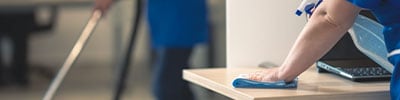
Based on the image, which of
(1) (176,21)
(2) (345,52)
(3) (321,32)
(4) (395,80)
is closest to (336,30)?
(3) (321,32)

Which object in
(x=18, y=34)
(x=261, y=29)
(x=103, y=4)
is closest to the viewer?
(x=261, y=29)

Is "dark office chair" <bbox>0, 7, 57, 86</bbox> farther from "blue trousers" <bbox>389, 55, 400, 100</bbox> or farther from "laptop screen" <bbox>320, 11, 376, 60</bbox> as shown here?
"blue trousers" <bbox>389, 55, 400, 100</bbox>

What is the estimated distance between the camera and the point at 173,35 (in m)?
2.48

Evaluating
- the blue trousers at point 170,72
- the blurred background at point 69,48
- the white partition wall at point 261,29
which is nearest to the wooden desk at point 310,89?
the white partition wall at point 261,29

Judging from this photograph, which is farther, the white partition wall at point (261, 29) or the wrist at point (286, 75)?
the white partition wall at point (261, 29)

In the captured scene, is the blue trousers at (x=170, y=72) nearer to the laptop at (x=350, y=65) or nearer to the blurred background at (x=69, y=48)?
the laptop at (x=350, y=65)

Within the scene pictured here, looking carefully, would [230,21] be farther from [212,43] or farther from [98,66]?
[98,66]

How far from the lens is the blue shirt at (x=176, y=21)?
245 cm

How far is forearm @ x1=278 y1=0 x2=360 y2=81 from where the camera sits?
1.17 meters

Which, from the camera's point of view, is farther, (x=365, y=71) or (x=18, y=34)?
(x=18, y=34)

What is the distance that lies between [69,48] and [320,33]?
332 centimetres

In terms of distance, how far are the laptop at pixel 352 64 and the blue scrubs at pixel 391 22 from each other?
0.69ft

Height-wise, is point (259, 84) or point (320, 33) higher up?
point (320, 33)

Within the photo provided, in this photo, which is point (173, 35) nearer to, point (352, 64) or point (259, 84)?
point (352, 64)
